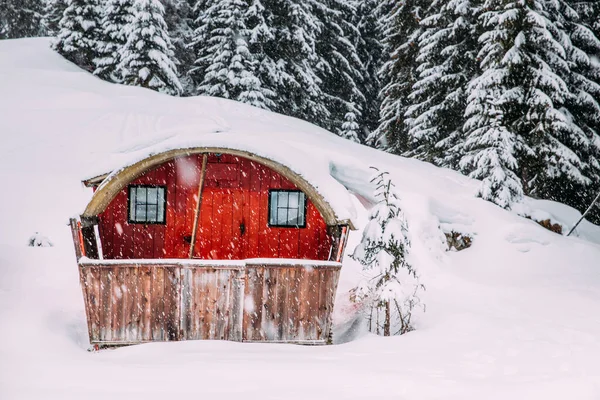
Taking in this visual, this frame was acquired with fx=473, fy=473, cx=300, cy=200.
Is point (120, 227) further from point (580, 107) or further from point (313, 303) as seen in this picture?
point (580, 107)

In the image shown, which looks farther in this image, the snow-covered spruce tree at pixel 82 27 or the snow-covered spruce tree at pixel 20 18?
the snow-covered spruce tree at pixel 20 18

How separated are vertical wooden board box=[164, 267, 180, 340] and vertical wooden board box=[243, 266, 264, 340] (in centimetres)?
123

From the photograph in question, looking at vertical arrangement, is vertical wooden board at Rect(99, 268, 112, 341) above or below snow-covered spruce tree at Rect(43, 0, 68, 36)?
below

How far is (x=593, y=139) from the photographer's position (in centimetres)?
1831

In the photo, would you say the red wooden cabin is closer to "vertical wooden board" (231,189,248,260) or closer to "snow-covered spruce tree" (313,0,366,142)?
"vertical wooden board" (231,189,248,260)

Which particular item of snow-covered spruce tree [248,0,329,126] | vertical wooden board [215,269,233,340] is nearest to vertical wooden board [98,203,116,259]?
vertical wooden board [215,269,233,340]

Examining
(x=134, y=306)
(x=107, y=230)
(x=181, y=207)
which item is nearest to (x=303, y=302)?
(x=134, y=306)

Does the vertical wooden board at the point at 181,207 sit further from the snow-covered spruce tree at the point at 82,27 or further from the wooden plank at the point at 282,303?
the snow-covered spruce tree at the point at 82,27

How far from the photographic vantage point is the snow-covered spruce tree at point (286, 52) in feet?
85.1

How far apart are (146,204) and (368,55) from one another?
27.1 m

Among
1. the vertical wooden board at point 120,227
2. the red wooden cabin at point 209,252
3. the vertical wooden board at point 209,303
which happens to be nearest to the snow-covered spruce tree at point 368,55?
the red wooden cabin at point 209,252

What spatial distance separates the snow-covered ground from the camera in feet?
19.9

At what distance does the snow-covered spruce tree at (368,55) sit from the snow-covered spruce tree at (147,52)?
1420cm

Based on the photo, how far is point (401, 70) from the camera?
83.1 feet
